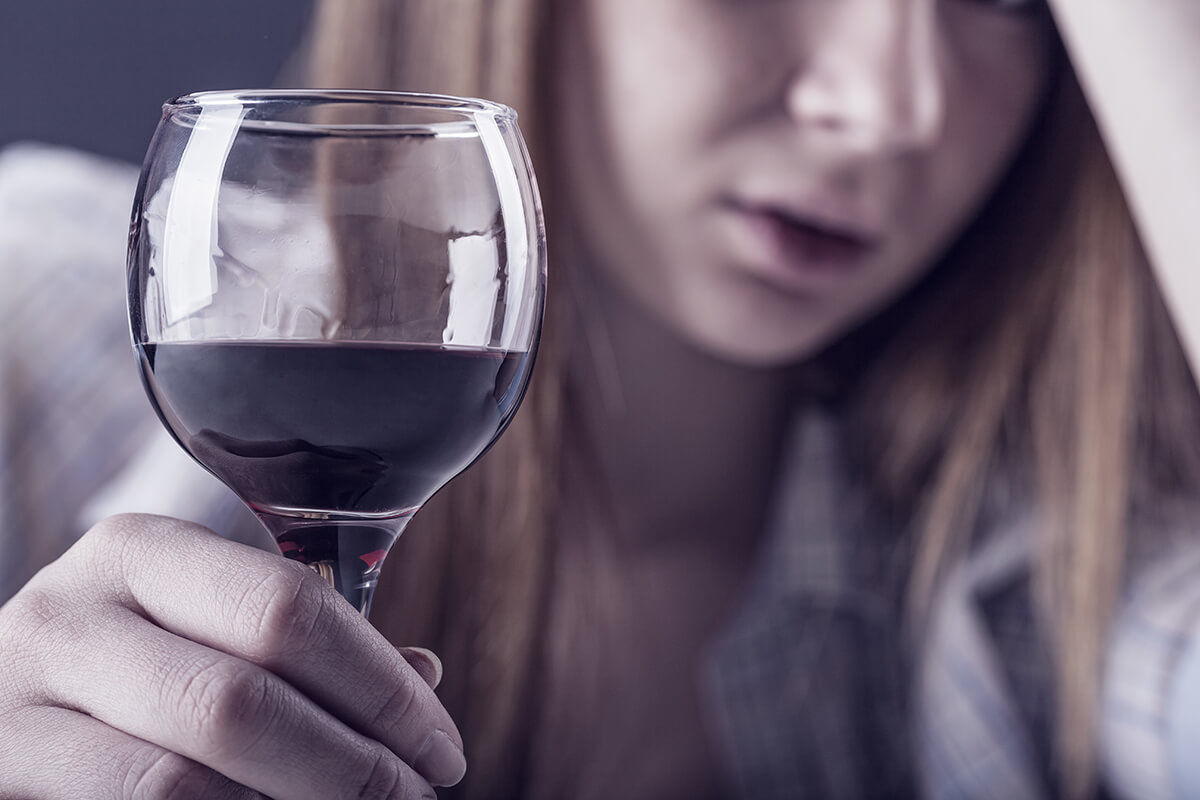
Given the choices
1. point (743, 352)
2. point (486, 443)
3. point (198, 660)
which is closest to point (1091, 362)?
point (743, 352)

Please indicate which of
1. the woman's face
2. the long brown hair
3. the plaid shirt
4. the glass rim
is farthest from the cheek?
the glass rim

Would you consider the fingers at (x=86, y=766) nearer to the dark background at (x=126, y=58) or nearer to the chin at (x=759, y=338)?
the chin at (x=759, y=338)

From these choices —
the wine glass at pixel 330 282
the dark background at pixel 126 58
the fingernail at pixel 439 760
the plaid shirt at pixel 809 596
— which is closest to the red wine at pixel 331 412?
the wine glass at pixel 330 282

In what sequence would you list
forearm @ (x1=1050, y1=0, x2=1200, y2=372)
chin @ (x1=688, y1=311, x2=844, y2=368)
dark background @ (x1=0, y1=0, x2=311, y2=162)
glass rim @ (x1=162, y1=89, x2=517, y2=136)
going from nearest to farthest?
1. glass rim @ (x1=162, y1=89, x2=517, y2=136)
2. forearm @ (x1=1050, y1=0, x2=1200, y2=372)
3. chin @ (x1=688, y1=311, x2=844, y2=368)
4. dark background @ (x1=0, y1=0, x2=311, y2=162)

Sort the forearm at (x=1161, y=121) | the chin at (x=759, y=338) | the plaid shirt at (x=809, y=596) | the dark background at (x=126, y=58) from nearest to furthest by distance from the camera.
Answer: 1. the forearm at (x=1161, y=121)
2. the chin at (x=759, y=338)
3. the plaid shirt at (x=809, y=596)
4. the dark background at (x=126, y=58)

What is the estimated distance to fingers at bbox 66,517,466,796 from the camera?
0.48 meters

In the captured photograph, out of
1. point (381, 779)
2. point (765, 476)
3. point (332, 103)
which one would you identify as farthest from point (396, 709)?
point (765, 476)

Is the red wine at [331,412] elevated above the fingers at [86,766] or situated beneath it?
elevated above

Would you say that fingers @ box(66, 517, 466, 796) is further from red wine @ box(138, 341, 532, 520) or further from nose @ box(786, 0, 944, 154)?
nose @ box(786, 0, 944, 154)

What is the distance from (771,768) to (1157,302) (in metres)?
0.87

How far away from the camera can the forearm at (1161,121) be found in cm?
90

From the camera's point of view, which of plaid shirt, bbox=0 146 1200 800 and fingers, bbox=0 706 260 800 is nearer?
fingers, bbox=0 706 260 800

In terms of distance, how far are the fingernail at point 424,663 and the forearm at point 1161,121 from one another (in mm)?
706

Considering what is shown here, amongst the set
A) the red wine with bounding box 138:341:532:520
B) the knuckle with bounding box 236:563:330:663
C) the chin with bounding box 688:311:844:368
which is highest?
the red wine with bounding box 138:341:532:520
